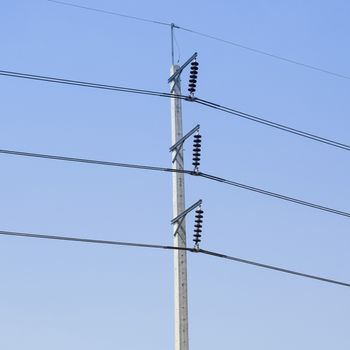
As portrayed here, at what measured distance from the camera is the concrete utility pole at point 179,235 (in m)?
24.5

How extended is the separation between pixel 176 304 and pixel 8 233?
202 inches

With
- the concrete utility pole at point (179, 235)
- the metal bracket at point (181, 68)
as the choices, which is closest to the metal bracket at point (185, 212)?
the concrete utility pole at point (179, 235)

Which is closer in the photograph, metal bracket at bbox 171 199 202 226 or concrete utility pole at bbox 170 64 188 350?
concrete utility pole at bbox 170 64 188 350

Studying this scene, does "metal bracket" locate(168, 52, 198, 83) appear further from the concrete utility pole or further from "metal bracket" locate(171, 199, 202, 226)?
"metal bracket" locate(171, 199, 202, 226)

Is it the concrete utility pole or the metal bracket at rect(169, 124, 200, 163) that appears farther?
the metal bracket at rect(169, 124, 200, 163)

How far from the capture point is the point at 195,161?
87.3 ft

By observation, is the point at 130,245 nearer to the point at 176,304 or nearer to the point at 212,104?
the point at 176,304

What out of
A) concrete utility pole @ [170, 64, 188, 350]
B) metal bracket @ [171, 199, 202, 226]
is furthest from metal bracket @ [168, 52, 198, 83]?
metal bracket @ [171, 199, 202, 226]

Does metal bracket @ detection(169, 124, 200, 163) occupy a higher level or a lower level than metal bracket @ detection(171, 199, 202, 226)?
higher

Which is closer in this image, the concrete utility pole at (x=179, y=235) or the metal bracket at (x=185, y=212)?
the concrete utility pole at (x=179, y=235)

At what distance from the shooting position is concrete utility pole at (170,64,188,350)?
24459 mm

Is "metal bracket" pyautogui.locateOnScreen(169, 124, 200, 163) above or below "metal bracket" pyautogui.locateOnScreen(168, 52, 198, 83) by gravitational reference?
below

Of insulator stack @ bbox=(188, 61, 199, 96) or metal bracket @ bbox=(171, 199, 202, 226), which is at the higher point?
insulator stack @ bbox=(188, 61, 199, 96)

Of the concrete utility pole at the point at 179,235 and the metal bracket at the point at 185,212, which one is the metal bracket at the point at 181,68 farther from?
the metal bracket at the point at 185,212
